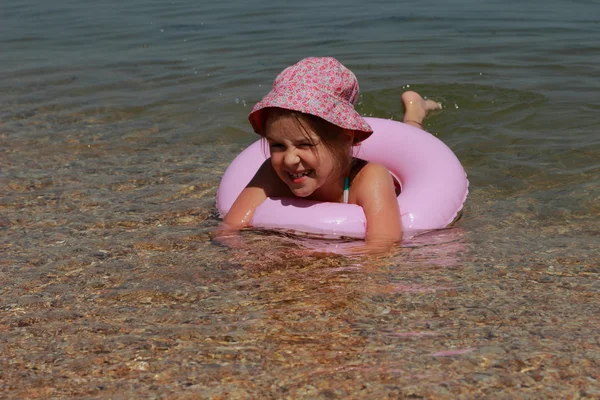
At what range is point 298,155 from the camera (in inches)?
157

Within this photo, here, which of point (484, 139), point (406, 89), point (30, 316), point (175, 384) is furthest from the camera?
point (406, 89)

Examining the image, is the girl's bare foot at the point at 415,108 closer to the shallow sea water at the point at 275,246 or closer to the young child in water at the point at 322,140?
the shallow sea water at the point at 275,246

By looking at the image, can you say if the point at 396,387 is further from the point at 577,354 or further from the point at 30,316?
the point at 30,316

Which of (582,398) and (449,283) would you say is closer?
(582,398)

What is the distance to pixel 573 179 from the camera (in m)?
5.22

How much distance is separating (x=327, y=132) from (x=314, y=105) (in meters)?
0.20

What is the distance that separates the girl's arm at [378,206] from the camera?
4.05 meters

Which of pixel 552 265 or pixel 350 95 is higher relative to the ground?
pixel 350 95

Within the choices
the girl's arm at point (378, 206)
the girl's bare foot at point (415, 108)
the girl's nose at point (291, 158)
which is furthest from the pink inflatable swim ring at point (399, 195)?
the girl's bare foot at point (415, 108)

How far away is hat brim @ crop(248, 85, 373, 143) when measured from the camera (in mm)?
3881

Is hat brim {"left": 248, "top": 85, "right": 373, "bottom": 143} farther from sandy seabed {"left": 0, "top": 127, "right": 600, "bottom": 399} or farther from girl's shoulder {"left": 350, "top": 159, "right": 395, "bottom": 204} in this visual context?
sandy seabed {"left": 0, "top": 127, "right": 600, "bottom": 399}

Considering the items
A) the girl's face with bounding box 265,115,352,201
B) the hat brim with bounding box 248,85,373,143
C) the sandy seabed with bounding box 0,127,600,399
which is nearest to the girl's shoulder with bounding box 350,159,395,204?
the girl's face with bounding box 265,115,352,201

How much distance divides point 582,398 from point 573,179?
3.01 metres

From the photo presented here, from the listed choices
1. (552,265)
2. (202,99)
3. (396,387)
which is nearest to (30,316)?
(396,387)
